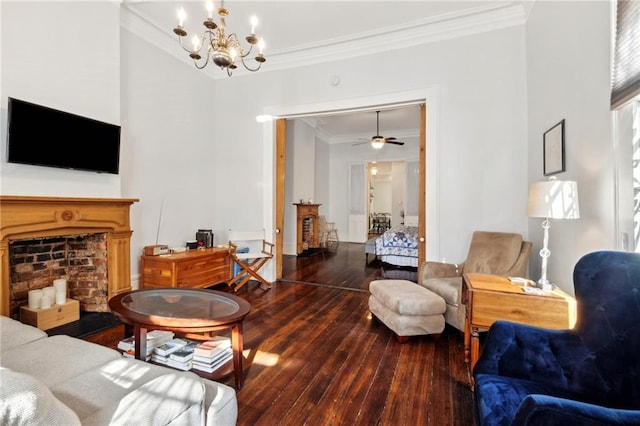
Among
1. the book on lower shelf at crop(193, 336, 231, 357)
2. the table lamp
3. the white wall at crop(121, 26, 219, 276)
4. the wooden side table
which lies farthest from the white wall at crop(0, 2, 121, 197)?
the table lamp

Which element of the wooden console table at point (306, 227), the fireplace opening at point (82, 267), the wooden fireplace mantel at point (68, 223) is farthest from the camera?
the wooden console table at point (306, 227)

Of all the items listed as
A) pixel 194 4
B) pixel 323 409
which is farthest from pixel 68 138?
pixel 323 409

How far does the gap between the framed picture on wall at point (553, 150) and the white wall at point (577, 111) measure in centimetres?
6

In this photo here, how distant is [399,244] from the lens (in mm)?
5789

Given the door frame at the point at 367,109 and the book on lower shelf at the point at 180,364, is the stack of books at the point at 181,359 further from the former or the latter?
the door frame at the point at 367,109

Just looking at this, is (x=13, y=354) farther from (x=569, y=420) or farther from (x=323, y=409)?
(x=569, y=420)

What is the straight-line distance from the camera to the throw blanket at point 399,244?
5.68m

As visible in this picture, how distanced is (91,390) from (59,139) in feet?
8.56

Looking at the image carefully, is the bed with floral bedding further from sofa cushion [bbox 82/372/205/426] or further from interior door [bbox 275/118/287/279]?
sofa cushion [bbox 82/372/205/426]

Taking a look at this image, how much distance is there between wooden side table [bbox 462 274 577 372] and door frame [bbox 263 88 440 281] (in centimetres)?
160

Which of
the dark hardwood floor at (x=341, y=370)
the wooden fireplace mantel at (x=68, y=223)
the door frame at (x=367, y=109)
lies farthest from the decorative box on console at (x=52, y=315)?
the door frame at (x=367, y=109)

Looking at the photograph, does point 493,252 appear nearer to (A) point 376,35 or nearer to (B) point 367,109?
(B) point 367,109

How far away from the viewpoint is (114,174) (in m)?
3.35

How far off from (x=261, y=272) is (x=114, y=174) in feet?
7.83
